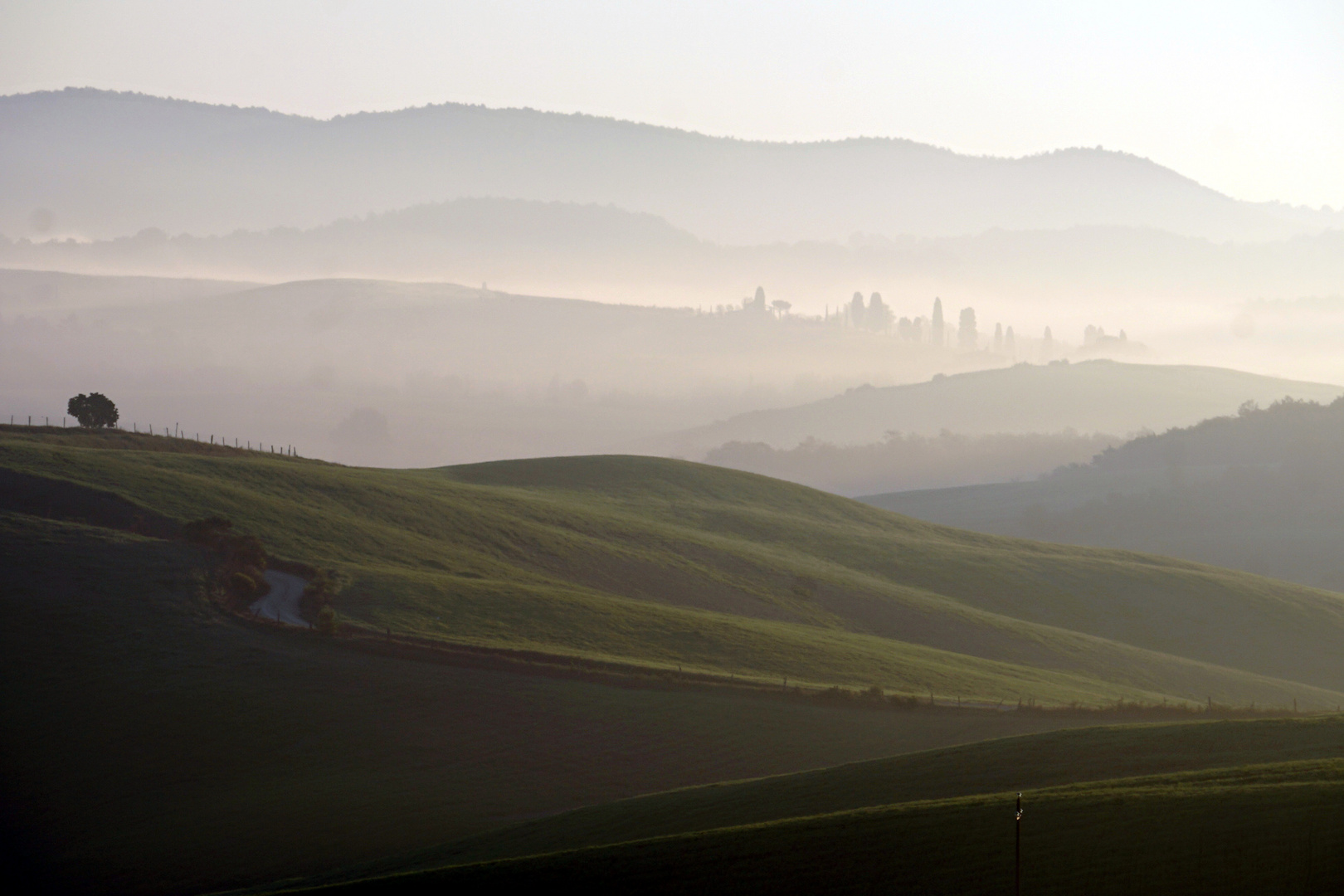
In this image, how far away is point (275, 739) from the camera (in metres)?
49.3

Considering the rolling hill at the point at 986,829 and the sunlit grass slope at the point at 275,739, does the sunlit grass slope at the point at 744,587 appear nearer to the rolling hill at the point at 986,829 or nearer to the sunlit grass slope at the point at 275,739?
the sunlit grass slope at the point at 275,739

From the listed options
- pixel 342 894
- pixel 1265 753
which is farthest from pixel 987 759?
pixel 342 894

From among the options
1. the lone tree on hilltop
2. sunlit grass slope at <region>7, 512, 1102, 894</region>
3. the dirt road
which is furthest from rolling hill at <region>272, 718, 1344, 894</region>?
the lone tree on hilltop

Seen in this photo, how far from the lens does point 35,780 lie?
44688 millimetres

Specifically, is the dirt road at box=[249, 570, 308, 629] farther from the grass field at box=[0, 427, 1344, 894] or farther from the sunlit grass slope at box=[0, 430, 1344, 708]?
the sunlit grass slope at box=[0, 430, 1344, 708]

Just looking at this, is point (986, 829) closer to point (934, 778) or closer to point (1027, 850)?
point (1027, 850)

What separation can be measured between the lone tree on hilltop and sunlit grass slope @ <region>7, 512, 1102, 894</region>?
1996 inches

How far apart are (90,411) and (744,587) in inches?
2780

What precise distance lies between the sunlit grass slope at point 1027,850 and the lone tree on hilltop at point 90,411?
95.4 metres

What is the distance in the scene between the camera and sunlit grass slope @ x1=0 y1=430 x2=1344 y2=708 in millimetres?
67938

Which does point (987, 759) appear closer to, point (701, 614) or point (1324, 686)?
point (701, 614)

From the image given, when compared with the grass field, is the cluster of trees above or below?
above

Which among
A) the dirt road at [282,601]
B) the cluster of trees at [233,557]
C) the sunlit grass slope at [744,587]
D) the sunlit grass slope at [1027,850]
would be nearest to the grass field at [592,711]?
the sunlit grass slope at [1027,850]

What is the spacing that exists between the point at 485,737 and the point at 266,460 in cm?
5797
